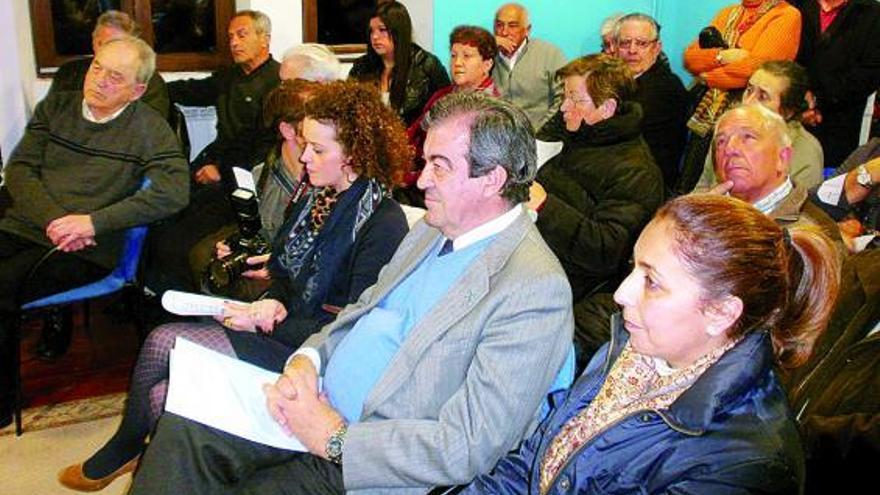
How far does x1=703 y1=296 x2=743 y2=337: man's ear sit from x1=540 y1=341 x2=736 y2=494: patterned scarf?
0.04 metres

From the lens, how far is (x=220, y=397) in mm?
1690

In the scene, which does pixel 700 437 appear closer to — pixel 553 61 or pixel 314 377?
pixel 314 377

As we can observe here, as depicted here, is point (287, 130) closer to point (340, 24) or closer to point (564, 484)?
point (564, 484)

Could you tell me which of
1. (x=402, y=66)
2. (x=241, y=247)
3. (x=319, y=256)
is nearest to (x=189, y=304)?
(x=319, y=256)

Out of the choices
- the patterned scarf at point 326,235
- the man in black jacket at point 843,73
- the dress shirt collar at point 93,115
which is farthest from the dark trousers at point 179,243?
the man in black jacket at point 843,73

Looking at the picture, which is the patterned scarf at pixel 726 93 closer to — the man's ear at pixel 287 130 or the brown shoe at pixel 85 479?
the man's ear at pixel 287 130

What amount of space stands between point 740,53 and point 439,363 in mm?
2926

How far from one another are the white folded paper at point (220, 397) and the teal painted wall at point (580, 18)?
3.46 meters

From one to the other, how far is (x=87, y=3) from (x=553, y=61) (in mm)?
2501

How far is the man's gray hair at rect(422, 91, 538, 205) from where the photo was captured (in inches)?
65.6

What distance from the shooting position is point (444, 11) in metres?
4.82

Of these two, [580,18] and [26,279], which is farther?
[580,18]

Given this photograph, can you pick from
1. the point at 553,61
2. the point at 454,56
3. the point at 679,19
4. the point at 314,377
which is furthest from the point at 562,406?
the point at 679,19

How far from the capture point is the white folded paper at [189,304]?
1.97 meters
